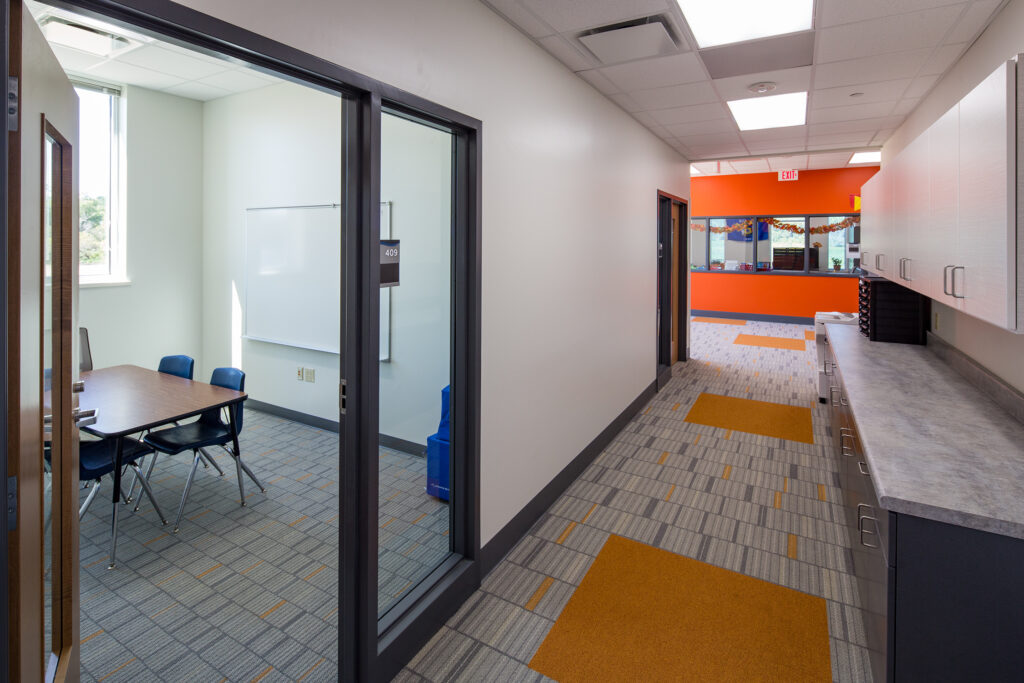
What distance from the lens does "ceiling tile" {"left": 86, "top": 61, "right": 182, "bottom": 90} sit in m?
3.60

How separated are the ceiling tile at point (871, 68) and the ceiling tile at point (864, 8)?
56 centimetres

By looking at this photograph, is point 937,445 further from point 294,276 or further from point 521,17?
point 294,276

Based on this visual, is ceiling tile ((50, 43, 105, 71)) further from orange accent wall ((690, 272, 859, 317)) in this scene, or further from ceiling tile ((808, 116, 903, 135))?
orange accent wall ((690, 272, 859, 317))

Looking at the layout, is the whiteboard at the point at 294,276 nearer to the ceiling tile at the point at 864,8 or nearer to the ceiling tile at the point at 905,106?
the ceiling tile at the point at 864,8

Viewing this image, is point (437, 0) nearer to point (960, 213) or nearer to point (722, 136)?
point (960, 213)

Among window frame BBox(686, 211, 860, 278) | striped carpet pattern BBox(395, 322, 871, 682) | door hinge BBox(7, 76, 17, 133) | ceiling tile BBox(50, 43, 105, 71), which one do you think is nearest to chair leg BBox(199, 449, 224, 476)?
striped carpet pattern BBox(395, 322, 871, 682)

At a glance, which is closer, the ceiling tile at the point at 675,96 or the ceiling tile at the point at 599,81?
the ceiling tile at the point at 599,81

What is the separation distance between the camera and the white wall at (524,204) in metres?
1.59

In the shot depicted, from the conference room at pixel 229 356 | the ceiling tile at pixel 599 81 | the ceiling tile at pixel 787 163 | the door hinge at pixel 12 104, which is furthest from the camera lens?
the ceiling tile at pixel 787 163

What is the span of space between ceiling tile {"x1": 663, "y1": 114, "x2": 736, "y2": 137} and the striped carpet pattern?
2.27 meters

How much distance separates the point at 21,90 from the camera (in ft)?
3.09

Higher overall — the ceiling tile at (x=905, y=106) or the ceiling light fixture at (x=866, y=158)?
the ceiling light fixture at (x=866, y=158)

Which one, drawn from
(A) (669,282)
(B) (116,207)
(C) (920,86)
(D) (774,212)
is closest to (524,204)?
(C) (920,86)

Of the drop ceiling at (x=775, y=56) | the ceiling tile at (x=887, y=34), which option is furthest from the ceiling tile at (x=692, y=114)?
the ceiling tile at (x=887, y=34)
